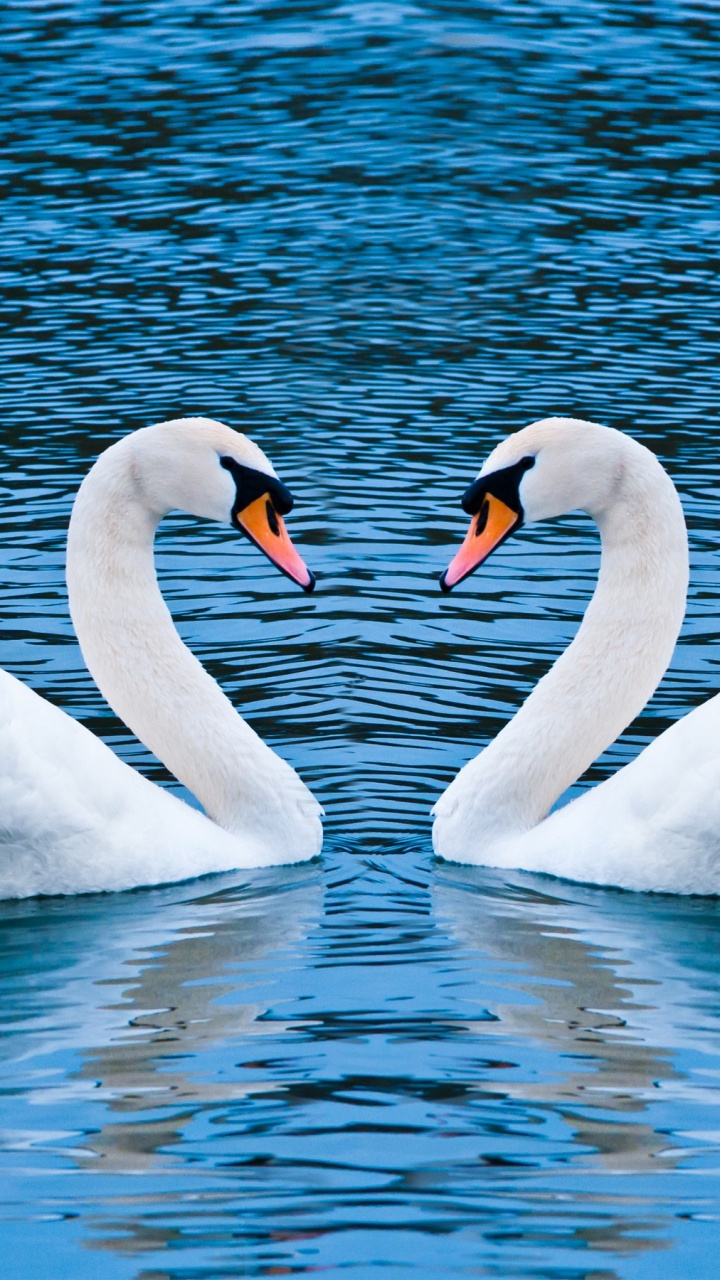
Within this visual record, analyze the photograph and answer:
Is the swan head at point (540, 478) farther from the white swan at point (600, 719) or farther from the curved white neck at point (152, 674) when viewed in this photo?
the curved white neck at point (152, 674)

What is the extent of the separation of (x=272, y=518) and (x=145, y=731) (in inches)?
42.7

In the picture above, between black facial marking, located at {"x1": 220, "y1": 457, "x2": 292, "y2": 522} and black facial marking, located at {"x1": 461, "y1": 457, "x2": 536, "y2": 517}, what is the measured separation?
2.22 feet

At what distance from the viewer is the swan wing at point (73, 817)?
759cm

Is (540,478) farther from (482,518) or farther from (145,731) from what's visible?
(145,731)

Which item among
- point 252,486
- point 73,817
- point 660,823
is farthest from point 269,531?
point 660,823

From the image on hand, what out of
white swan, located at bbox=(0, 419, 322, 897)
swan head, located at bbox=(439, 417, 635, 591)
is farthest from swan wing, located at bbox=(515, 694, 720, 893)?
white swan, located at bbox=(0, 419, 322, 897)

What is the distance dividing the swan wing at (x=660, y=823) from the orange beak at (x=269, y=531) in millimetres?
1379

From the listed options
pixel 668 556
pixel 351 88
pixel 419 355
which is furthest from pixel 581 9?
pixel 668 556

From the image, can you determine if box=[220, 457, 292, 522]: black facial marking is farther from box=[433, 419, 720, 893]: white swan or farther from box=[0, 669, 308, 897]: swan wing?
box=[0, 669, 308, 897]: swan wing

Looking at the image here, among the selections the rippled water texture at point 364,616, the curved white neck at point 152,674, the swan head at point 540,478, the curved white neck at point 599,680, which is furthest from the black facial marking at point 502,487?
the rippled water texture at point 364,616

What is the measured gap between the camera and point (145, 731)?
342 inches

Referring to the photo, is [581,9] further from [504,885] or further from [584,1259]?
[584,1259]

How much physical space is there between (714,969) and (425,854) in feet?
5.30

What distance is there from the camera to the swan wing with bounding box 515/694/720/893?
7590 mm
